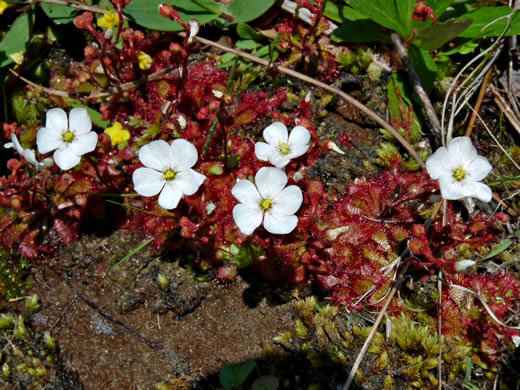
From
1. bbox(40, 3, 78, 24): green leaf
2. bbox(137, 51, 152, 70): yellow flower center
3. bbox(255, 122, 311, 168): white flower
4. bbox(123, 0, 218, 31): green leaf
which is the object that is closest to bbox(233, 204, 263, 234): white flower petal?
bbox(255, 122, 311, 168): white flower

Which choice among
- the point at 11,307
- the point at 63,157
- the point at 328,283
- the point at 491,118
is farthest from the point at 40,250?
the point at 491,118

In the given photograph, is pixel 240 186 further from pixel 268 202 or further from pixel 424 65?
pixel 424 65

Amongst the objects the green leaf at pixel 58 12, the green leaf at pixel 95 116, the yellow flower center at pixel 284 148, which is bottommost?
the green leaf at pixel 95 116

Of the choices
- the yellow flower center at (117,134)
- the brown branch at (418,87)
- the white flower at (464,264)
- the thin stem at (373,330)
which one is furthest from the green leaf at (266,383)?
the brown branch at (418,87)

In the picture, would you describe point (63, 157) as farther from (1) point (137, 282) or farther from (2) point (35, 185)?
(1) point (137, 282)

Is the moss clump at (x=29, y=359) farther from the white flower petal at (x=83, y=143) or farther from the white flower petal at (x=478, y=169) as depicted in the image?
the white flower petal at (x=478, y=169)

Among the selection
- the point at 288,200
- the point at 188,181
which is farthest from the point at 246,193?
the point at 188,181

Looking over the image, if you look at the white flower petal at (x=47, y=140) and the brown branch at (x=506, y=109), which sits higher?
the brown branch at (x=506, y=109)
